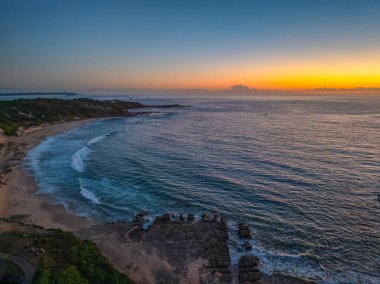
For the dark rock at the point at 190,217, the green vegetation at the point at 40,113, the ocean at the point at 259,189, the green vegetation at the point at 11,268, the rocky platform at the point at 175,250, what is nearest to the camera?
the green vegetation at the point at 11,268

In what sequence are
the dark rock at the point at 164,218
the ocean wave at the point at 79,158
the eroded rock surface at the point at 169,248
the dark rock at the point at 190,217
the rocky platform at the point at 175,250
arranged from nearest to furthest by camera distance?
the rocky platform at the point at 175,250 → the eroded rock surface at the point at 169,248 → the dark rock at the point at 164,218 → the dark rock at the point at 190,217 → the ocean wave at the point at 79,158

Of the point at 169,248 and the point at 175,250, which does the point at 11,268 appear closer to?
the point at 169,248

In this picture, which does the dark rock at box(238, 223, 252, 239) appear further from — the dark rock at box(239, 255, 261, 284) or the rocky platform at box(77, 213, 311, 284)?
the dark rock at box(239, 255, 261, 284)

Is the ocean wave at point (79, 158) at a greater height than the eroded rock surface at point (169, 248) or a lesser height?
greater

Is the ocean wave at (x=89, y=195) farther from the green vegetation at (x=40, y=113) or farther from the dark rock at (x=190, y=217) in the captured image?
the green vegetation at (x=40, y=113)

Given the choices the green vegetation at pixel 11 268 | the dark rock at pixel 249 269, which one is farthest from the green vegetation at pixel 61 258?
the dark rock at pixel 249 269

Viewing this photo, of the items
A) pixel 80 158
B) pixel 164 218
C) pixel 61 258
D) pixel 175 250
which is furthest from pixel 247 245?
pixel 80 158

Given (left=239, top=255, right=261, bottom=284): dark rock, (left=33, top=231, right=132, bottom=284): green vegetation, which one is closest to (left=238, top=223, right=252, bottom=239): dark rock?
(left=239, top=255, right=261, bottom=284): dark rock
